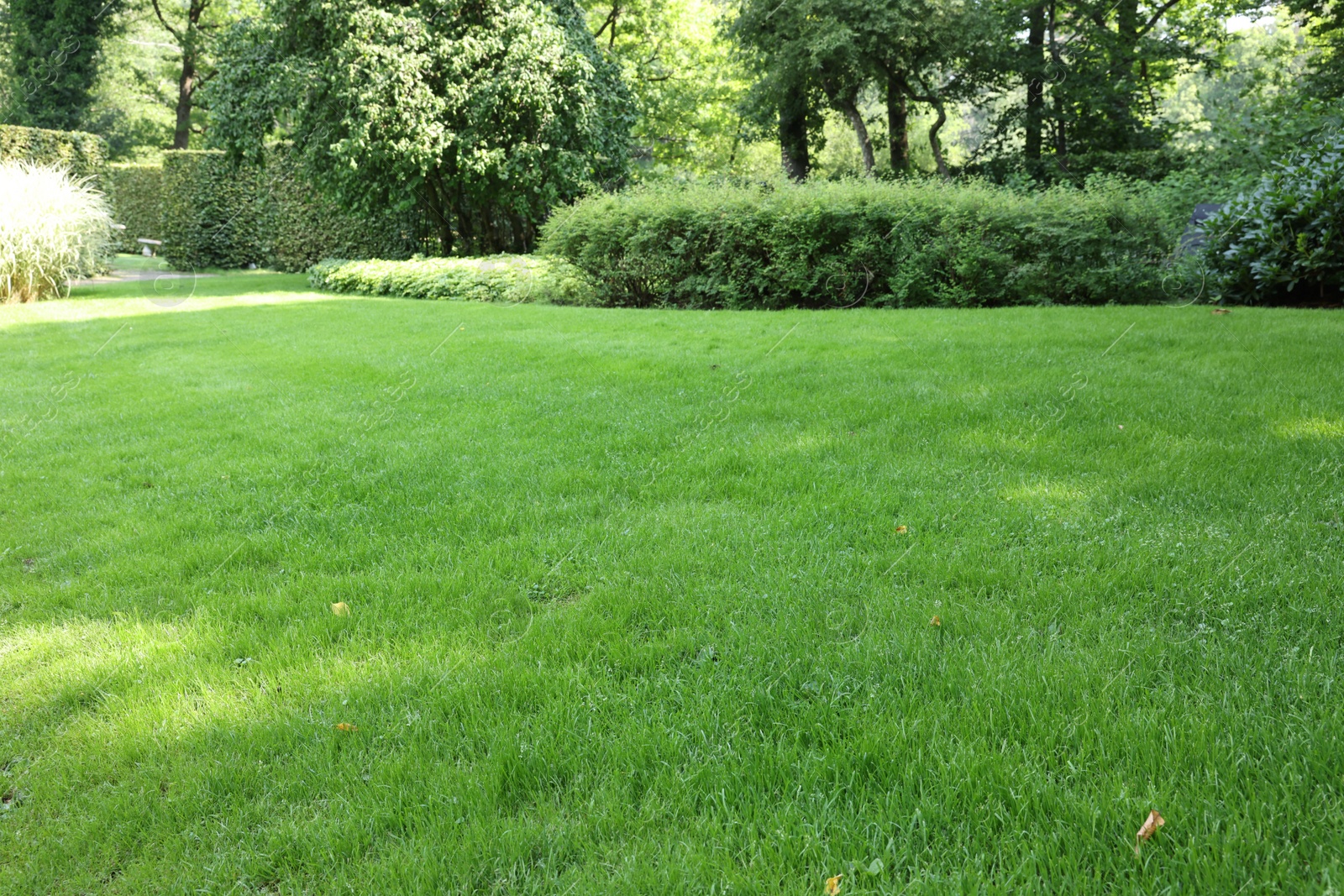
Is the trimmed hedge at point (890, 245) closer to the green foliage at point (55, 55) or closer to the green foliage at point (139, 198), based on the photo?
the green foliage at point (139, 198)

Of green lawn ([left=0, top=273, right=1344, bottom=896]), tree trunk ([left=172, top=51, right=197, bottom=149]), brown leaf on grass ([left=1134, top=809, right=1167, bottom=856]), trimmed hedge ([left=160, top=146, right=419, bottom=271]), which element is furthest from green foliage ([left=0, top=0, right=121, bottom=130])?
brown leaf on grass ([left=1134, top=809, right=1167, bottom=856])

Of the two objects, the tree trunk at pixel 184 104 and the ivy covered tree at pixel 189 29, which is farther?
the tree trunk at pixel 184 104

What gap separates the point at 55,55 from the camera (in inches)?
1123

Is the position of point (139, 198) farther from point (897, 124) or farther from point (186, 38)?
point (897, 124)

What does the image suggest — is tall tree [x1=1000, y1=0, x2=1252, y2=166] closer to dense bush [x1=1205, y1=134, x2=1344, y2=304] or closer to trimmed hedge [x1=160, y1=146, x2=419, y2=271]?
dense bush [x1=1205, y1=134, x2=1344, y2=304]

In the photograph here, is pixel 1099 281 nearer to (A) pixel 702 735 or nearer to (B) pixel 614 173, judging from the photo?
(A) pixel 702 735

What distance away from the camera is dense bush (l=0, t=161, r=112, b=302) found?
40.2 feet

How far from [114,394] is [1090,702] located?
7.49m

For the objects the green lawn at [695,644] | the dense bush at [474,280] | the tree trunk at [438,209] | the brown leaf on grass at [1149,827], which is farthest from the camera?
the tree trunk at [438,209]

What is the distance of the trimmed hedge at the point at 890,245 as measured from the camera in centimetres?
989

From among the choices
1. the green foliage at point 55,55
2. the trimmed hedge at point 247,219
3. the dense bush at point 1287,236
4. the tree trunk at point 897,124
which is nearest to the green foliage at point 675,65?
the tree trunk at point 897,124

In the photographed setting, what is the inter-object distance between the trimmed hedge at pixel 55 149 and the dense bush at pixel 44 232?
564cm

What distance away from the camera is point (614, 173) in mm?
20125

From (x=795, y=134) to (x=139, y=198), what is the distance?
817 inches
